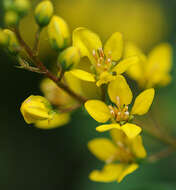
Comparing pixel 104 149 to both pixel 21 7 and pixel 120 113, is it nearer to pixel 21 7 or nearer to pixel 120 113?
pixel 120 113

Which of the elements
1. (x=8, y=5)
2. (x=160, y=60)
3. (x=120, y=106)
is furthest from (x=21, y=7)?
(x=160, y=60)

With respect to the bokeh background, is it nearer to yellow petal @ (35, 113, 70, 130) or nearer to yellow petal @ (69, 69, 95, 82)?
yellow petal @ (35, 113, 70, 130)

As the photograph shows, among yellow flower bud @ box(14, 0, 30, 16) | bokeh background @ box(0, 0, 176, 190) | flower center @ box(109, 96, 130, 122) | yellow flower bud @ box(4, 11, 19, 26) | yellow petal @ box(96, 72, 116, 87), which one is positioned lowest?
bokeh background @ box(0, 0, 176, 190)

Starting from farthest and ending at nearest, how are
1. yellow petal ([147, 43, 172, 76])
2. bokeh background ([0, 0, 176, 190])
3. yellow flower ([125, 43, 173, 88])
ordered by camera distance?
bokeh background ([0, 0, 176, 190]) < yellow petal ([147, 43, 172, 76]) < yellow flower ([125, 43, 173, 88])

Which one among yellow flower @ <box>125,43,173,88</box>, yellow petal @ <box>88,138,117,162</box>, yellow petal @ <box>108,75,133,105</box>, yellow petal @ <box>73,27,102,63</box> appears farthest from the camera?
yellow flower @ <box>125,43,173,88</box>

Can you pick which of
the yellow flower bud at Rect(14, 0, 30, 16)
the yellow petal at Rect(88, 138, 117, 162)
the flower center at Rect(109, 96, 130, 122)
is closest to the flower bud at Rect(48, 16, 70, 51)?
the yellow flower bud at Rect(14, 0, 30, 16)

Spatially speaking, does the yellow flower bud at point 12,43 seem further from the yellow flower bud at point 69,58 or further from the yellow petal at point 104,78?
the yellow petal at point 104,78
